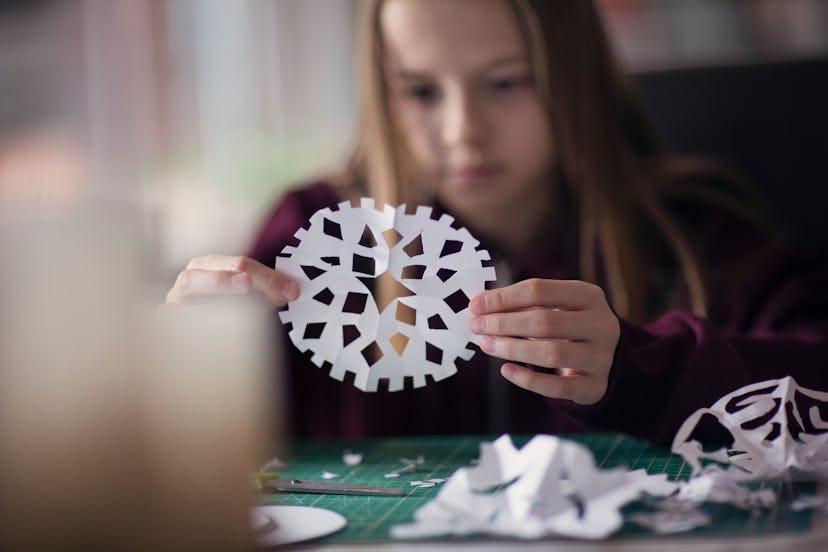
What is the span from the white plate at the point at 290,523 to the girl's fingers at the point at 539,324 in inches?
5.9

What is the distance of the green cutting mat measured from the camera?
0.50 meters

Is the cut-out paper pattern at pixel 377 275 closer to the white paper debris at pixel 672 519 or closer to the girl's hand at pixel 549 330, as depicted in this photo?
the girl's hand at pixel 549 330

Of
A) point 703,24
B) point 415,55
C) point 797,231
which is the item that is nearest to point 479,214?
point 415,55

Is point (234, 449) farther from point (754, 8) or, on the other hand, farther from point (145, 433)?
point (754, 8)

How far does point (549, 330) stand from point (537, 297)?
2 cm

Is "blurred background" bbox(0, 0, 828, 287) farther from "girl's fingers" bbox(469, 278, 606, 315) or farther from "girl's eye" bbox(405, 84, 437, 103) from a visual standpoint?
"girl's fingers" bbox(469, 278, 606, 315)

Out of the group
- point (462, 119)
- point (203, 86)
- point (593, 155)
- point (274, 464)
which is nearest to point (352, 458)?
point (274, 464)

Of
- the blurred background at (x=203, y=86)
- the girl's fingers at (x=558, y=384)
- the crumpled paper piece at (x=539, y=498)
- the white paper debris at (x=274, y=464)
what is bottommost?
the white paper debris at (x=274, y=464)

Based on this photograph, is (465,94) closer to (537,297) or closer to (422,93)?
(422,93)

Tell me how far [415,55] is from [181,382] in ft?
1.96

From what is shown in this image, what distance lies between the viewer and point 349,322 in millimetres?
628

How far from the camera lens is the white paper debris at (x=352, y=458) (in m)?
0.73

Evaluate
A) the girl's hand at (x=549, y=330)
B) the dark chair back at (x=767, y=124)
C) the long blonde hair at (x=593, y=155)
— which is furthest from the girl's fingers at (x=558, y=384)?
the dark chair back at (x=767, y=124)

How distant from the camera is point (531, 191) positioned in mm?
1229
